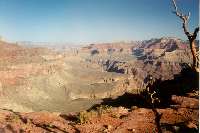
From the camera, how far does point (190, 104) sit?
95.0 ft

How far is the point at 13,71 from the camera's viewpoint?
12912cm

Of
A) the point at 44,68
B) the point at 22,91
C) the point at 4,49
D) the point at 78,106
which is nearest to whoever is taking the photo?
the point at 78,106

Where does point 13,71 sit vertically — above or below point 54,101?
above

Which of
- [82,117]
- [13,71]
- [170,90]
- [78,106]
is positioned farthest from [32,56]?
[82,117]

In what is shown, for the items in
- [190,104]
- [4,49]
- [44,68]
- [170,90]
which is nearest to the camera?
[190,104]

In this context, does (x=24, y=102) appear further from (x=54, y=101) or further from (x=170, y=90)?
(x=170, y=90)

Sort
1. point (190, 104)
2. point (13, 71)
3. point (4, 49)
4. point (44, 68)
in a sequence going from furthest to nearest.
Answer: point (4, 49) < point (44, 68) < point (13, 71) < point (190, 104)

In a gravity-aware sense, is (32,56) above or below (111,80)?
above

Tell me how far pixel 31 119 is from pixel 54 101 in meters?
82.4

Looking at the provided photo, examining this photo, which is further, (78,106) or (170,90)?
(78,106)

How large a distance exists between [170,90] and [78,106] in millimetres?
59228

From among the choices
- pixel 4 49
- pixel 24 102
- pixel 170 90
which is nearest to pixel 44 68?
pixel 4 49

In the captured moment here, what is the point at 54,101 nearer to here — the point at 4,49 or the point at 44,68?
the point at 44,68

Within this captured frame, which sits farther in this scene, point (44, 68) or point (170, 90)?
point (44, 68)
